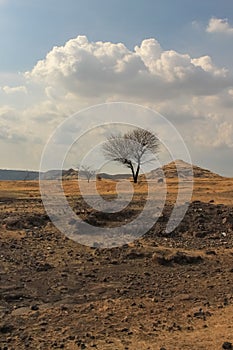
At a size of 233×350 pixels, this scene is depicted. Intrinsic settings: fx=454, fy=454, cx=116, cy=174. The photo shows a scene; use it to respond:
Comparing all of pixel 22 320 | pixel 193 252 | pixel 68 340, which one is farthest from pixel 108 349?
pixel 193 252

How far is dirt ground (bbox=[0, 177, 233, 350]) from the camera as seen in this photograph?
20.5ft

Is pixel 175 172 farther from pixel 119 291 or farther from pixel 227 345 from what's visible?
pixel 227 345

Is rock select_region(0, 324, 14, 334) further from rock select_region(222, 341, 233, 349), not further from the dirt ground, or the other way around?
rock select_region(222, 341, 233, 349)

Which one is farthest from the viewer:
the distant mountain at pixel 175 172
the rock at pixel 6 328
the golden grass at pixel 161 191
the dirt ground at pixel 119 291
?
the distant mountain at pixel 175 172

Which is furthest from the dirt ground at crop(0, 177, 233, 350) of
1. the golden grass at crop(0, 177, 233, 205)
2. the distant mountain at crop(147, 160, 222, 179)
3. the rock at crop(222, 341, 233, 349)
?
the distant mountain at crop(147, 160, 222, 179)

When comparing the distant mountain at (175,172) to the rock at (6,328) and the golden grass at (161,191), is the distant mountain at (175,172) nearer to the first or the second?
the golden grass at (161,191)

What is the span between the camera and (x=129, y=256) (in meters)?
10.9

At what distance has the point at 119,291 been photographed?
8258 millimetres

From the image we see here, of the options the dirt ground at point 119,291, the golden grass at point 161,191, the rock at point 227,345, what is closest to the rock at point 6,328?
the dirt ground at point 119,291

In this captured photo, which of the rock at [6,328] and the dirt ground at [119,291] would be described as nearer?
the dirt ground at [119,291]

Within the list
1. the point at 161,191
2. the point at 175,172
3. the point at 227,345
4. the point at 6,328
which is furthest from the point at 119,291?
the point at 175,172

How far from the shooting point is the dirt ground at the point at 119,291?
625 cm

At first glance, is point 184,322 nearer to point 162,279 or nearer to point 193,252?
point 162,279

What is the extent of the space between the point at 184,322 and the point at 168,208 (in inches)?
395
